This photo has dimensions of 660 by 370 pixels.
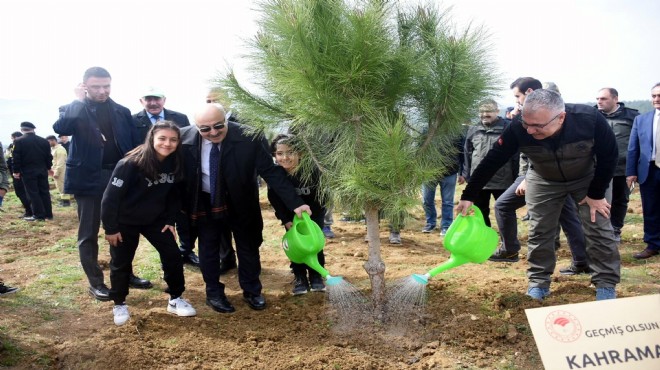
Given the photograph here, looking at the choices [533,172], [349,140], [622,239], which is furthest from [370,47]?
[622,239]

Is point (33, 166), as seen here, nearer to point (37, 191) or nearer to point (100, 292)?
point (37, 191)

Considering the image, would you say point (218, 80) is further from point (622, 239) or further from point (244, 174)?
point (622, 239)

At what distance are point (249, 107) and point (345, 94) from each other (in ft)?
2.33

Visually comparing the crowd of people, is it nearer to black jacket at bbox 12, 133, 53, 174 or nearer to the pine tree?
the pine tree

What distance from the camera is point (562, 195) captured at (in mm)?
3582

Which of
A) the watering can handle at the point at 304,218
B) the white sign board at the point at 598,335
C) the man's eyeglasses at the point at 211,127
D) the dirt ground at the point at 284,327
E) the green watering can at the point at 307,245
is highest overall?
the man's eyeglasses at the point at 211,127

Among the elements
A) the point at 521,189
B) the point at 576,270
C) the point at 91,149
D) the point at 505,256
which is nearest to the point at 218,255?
the point at 91,149

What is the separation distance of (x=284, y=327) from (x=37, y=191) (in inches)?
313

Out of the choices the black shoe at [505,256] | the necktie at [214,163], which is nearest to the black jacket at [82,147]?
the necktie at [214,163]

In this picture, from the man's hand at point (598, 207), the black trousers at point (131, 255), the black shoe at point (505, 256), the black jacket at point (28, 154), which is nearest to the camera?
the man's hand at point (598, 207)

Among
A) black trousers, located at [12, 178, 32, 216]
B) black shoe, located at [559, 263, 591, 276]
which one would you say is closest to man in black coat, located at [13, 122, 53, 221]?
black trousers, located at [12, 178, 32, 216]

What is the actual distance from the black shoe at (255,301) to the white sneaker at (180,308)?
44cm

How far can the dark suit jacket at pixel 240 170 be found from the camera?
3.55 meters

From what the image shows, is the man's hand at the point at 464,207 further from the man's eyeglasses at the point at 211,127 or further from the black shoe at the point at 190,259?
the black shoe at the point at 190,259
